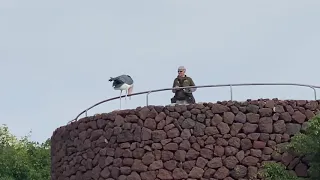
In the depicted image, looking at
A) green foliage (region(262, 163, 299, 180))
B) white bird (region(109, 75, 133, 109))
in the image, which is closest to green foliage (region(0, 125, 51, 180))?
white bird (region(109, 75, 133, 109))

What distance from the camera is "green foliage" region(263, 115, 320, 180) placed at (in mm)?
15961

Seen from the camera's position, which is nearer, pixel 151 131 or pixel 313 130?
pixel 313 130

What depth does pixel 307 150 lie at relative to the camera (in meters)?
16.1

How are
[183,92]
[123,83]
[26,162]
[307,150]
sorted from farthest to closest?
[26,162], [123,83], [183,92], [307,150]

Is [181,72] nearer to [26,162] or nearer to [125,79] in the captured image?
[125,79]

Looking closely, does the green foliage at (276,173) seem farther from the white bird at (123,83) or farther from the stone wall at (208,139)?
the white bird at (123,83)

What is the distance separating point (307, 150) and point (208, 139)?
1870mm

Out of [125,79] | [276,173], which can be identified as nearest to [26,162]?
[125,79]

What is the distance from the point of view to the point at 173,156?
55.9 feet

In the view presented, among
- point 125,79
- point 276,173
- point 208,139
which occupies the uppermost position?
point 125,79

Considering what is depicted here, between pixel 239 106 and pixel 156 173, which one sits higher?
pixel 239 106

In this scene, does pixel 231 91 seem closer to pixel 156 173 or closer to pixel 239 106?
pixel 239 106

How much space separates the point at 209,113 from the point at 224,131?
0.43m

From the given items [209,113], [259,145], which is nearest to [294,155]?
[259,145]
